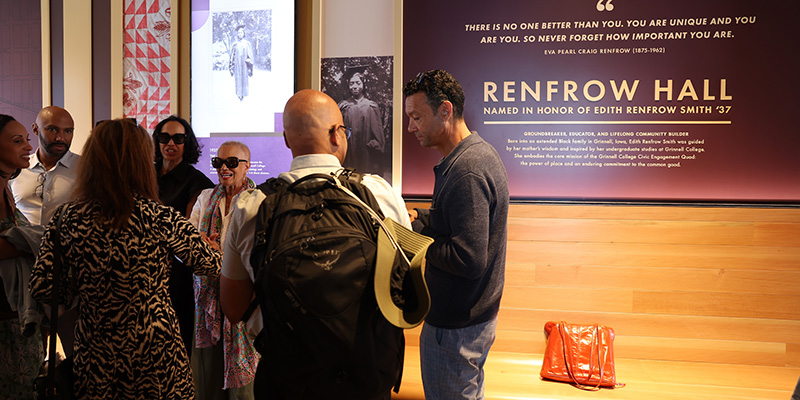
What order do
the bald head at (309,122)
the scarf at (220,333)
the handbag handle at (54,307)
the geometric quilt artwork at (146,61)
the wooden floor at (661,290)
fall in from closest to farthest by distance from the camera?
1. the bald head at (309,122)
2. the handbag handle at (54,307)
3. the scarf at (220,333)
4. the wooden floor at (661,290)
5. the geometric quilt artwork at (146,61)

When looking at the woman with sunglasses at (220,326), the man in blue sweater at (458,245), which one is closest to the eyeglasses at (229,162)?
the woman with sunglasses at (220,326)

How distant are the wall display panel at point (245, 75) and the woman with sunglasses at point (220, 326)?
96cm

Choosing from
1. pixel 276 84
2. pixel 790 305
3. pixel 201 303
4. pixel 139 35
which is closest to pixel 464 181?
pixel 201 303

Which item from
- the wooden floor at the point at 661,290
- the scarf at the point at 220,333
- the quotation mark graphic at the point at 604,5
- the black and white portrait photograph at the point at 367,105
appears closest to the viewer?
the scarf at the point at 220,333

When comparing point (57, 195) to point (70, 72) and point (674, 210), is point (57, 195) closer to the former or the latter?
point (70, 72)

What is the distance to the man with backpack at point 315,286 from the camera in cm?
128

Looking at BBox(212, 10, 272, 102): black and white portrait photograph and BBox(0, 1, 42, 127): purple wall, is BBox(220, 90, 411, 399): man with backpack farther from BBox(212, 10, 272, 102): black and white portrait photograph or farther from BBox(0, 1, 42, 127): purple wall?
BBox(0, 1, 42, 127): purple wall

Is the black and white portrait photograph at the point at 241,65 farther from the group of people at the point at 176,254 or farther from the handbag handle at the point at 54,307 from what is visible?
the handbag handle at the point at 54,307

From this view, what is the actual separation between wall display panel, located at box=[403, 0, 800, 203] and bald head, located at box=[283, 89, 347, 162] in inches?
89.5

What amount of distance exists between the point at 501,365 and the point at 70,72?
399 cm

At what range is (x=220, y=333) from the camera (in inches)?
111

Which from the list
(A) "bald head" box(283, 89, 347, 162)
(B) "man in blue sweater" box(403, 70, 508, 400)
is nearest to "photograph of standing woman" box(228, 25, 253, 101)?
(B) "man in blue sweater" box(403, 70, 508, 400)

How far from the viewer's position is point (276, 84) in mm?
3920

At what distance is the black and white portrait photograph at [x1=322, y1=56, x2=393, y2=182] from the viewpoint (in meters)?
3.73
